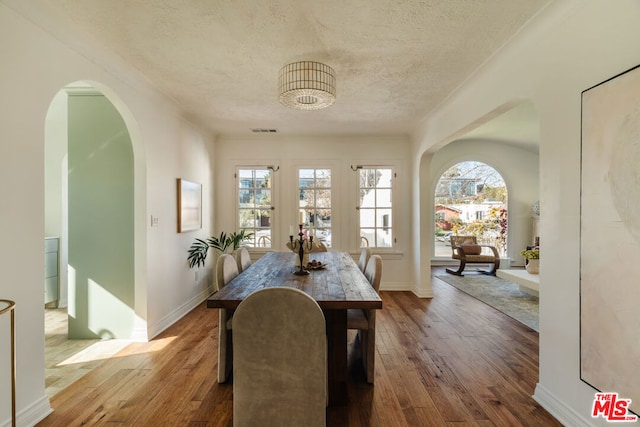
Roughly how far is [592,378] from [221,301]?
2045mm

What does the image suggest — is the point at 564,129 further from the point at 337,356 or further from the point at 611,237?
the point at 337,356

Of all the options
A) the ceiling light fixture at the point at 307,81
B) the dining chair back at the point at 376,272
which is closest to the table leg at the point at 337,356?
the dining chair back at the point at 376,272

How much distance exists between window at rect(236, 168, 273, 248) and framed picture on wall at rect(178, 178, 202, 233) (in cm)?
86

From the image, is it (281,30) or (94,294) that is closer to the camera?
(281,30)

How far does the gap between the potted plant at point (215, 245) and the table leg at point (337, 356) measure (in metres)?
2.61

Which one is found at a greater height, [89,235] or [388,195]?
[388,195]

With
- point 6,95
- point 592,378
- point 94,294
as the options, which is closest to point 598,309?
point 592,378

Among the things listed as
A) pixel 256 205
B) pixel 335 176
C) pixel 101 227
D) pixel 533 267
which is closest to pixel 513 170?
pixel 533 267

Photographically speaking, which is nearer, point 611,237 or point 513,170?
point 611,237

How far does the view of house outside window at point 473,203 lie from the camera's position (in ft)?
24.8

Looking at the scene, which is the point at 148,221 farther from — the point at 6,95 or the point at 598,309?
the point at 598,309

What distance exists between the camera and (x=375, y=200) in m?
5.14

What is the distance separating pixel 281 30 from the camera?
2119 mm

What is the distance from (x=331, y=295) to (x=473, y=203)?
692cm
